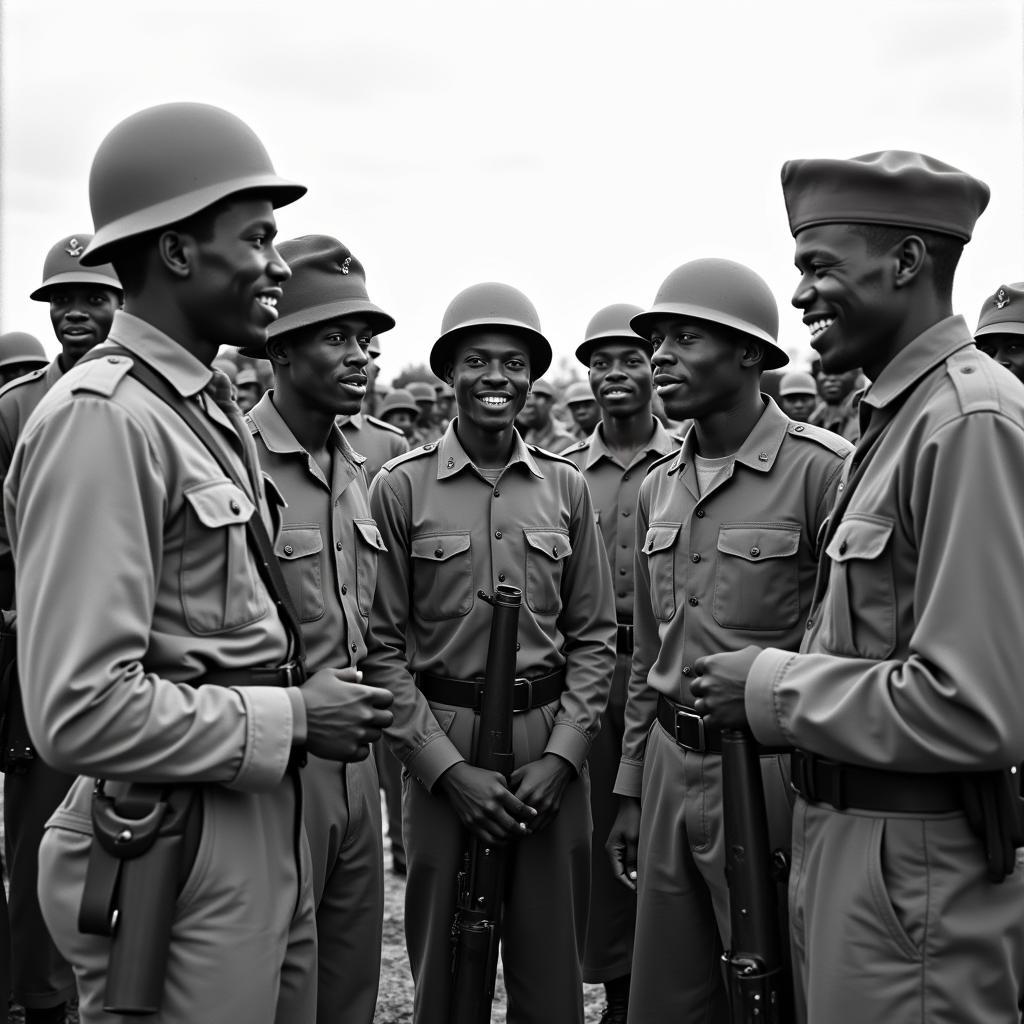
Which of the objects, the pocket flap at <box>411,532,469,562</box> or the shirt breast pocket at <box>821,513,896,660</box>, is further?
the pocket flap at <box>411,532,469,562</box>

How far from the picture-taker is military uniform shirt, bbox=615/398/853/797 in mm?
3473

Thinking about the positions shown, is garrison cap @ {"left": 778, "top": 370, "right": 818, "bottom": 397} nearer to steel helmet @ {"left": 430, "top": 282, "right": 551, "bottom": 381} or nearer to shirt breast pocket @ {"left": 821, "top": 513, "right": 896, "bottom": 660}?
steel helmet @ {"left": 430, "top": 282, "right": 551, "bottom": 381}

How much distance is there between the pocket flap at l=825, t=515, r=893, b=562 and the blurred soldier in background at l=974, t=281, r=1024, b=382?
277 centimetres

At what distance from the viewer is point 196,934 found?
2.14 m

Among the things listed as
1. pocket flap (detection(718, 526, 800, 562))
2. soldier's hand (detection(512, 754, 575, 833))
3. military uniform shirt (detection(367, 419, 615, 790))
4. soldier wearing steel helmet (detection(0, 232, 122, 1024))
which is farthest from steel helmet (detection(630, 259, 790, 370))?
soldier wearing steel helmet (detection(0, 232, 122, 1024))

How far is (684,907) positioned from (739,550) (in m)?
1.17

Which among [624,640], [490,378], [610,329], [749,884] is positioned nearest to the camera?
[749,884]

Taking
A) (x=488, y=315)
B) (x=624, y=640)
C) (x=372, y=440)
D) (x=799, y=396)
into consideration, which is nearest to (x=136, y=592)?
(x=488, y=315)

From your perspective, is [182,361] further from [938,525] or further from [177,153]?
[938,525]

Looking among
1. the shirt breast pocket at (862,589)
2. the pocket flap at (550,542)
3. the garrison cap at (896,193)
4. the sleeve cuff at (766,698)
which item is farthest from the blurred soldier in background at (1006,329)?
the sleeve cuff at (766,698)

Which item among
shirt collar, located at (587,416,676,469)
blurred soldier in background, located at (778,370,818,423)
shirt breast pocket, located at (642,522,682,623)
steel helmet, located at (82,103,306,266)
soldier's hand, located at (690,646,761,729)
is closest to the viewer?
steel helmet, located at (82,103,306,266)

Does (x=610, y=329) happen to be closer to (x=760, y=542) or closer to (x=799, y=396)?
(x=760, y=542)

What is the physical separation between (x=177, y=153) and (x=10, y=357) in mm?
6089

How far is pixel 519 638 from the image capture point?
156 inches
